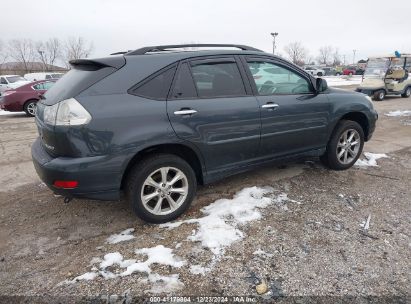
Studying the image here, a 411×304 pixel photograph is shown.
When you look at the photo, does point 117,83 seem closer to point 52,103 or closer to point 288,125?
point 52,103

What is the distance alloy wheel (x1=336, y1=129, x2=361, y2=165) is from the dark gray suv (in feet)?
2.13

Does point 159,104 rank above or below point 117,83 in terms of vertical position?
below

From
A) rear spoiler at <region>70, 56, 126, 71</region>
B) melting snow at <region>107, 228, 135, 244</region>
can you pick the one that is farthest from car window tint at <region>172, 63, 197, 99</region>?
melting snow at <region>107, 228, 135, 244</region>

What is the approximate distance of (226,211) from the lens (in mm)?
3668

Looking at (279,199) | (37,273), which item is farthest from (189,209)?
(37,273)

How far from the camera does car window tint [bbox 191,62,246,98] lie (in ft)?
11.4

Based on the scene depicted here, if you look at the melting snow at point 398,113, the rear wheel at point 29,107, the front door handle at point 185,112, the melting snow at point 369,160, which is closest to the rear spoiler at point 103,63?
the front door handle at point 185,112

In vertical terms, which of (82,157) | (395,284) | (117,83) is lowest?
(395,284)

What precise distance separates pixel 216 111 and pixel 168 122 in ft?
1.83

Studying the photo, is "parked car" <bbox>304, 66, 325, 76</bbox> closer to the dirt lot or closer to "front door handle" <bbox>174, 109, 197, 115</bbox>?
the dirt lot

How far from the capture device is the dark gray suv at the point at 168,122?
294cm

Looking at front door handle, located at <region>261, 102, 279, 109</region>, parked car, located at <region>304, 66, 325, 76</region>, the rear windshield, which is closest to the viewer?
the rear windshield

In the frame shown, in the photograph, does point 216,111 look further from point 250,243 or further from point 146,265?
point 146,265

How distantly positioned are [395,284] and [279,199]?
162 cm
